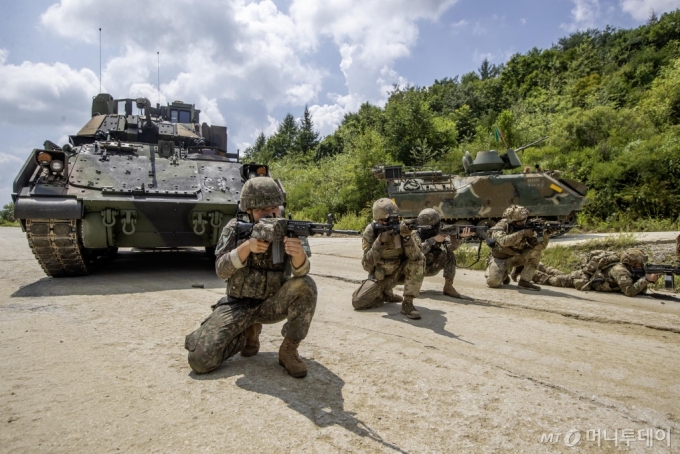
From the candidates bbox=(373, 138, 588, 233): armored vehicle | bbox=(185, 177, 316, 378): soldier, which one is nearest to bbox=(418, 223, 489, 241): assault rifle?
bbox=(185, 177, 316, 378): soldier

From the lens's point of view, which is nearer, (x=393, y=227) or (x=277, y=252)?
(x=277, y=252)

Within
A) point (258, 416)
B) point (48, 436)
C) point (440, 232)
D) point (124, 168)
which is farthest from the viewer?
point (124, 168)

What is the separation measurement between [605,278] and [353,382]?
16.1 feet

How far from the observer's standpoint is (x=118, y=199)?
6367 millimetres

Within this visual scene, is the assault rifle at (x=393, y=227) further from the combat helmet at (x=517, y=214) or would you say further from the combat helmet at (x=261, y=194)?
the combat helmet at (x=517, y=214)

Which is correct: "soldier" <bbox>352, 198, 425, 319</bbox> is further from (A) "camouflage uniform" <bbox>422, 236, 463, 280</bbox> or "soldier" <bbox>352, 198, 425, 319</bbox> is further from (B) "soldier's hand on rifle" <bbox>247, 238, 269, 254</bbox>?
(B) "soldier's hand on rifle" <bbox>247, 238, 269, 254</bbox>

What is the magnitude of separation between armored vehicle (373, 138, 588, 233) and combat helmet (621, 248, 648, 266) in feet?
19.9

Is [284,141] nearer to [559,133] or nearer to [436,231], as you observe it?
[559,133]

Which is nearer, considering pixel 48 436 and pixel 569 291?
pixel 48 436

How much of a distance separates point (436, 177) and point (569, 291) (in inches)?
270

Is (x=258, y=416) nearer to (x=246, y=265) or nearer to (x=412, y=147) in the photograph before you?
(x=246, y=265)

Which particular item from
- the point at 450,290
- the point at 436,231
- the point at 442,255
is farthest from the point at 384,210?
the point at 450,290

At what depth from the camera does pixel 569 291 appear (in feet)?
21.2

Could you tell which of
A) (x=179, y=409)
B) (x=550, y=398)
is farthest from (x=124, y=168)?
(x=550, y=398)
